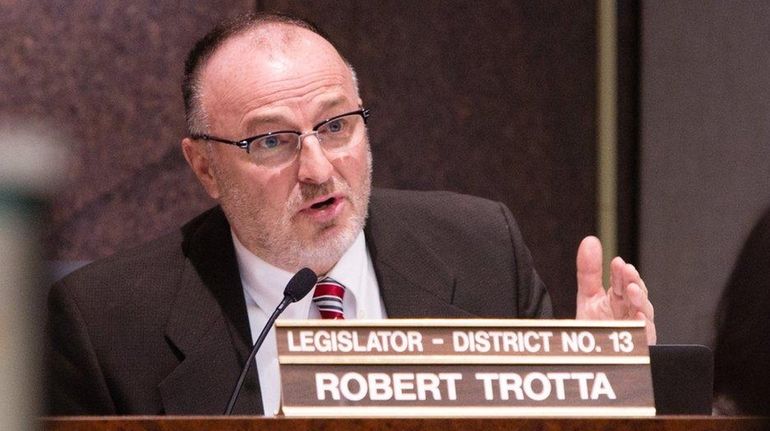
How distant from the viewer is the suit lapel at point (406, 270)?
6.28ft

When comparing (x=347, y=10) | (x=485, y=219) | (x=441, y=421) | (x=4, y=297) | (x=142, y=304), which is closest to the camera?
(x=4, y=297)

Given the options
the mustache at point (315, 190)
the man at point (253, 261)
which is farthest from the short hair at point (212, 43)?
the mustache at point (315, 190)

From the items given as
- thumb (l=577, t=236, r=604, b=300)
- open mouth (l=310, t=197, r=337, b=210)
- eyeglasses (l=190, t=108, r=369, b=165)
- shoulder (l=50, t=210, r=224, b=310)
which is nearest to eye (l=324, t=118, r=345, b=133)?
eyeglasses (l=190, t=108, r=369, b=165)

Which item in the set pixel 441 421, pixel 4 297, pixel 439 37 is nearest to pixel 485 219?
pixel 439 37

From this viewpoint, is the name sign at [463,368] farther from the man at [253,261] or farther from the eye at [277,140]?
the eye at [277,140]

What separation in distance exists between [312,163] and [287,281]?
0.20 m

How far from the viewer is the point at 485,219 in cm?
213

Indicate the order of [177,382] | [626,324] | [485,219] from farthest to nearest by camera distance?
[485,219], [177,382], [626,324]

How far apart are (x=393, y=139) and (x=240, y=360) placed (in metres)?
1.09

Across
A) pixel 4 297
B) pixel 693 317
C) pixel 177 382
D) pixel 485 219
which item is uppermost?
pixel 4 297

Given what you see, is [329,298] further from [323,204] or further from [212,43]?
[212,43]

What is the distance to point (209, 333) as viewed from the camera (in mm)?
1788

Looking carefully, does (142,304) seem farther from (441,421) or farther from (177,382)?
(441,421)

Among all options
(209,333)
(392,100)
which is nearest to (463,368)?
(209,333)
